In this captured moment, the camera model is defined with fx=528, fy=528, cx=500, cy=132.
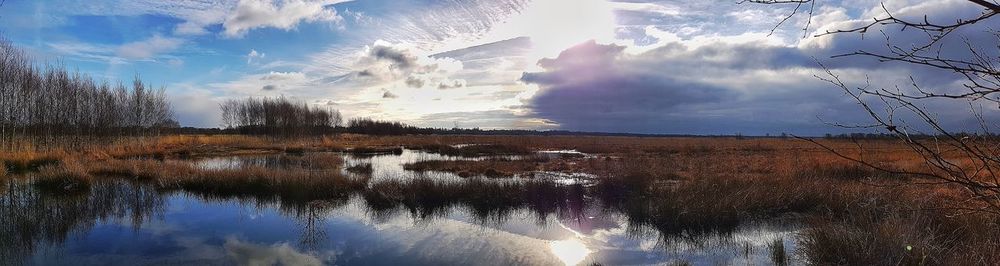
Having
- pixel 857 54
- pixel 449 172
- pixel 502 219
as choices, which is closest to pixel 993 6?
pixel 857 54

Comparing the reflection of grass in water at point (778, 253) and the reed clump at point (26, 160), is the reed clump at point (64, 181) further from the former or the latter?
the reflection of grass in water at point (778, 253)

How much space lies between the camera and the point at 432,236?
12.0 metres

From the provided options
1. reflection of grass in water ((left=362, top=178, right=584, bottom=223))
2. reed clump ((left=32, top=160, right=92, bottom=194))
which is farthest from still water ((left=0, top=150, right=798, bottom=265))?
reed clump ((left=32, top=160, right=92, bottom=194))

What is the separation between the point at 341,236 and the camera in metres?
12.0

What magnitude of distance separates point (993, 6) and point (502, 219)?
12.8 metres

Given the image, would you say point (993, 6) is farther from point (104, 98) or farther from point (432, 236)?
point (104, 98)

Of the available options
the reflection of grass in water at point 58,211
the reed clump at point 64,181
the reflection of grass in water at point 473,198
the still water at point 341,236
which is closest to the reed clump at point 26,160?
the reflection of grass in water at point 58,211

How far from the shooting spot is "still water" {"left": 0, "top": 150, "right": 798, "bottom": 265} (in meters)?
9.98

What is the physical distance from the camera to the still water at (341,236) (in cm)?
998

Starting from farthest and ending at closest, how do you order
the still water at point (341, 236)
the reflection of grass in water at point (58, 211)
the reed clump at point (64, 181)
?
the reed clump at point (64, 181), the reflection of grass in water at point (58, 211), the still water at point (341, 236)

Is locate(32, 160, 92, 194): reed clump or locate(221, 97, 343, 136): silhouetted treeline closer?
locate(32, 160, 92, 194): reed clump

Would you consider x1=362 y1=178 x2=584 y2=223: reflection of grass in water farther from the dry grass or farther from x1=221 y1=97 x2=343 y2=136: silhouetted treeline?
x1=221 y1=97 x2=343 y2=136: silhouetted treeline

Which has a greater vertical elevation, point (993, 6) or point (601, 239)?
point (993, 6)

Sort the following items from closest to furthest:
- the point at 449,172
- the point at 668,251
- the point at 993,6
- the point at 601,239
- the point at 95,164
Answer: the point at 993,6 → the point at 668,251 → the point at 601,239 → the point at 95,164 → the point at 449,172
